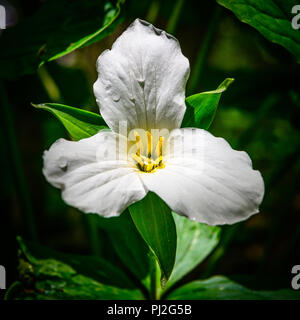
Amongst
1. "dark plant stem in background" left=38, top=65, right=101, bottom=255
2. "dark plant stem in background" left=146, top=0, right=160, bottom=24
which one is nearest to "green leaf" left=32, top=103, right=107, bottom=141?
"dark plant stem in background" left=38, top=65, right=101, bottom=255

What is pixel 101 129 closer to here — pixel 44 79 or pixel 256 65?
pixel 44 79

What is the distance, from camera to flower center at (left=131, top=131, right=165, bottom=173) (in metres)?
0.59

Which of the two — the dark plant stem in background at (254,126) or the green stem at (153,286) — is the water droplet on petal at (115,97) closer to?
the green stem at (153,286)

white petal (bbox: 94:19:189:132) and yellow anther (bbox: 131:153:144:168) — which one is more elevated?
white petal (bbox: 94:19:189:132)

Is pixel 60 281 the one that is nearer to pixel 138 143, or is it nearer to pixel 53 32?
pixel 138 143

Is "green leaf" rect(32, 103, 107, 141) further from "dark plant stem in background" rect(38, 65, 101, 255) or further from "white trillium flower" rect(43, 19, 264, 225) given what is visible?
"dark plant stem in background" rect(38, 65, 101, 255)

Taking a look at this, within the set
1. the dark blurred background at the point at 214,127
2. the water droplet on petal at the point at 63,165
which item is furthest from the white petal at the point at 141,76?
the dark blurred background at the point at 214,127

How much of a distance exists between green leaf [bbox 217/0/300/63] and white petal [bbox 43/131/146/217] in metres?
0.43

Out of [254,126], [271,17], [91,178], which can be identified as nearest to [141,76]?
[91,178]

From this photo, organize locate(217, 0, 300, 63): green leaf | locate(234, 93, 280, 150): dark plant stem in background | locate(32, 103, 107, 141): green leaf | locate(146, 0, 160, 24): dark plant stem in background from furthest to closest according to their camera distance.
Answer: locate(146, 0, 160, 24): dark plant stem in background → locate(234, 93, 280, 150): dark plant stem in background → locate(217, 0, 300, 63): green leaf → locate(32, 103, 107, 141): green leaf

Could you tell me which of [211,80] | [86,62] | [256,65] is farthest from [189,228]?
[256,65]

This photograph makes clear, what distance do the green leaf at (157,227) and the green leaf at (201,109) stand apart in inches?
6.5

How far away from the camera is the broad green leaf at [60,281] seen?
0.74 m

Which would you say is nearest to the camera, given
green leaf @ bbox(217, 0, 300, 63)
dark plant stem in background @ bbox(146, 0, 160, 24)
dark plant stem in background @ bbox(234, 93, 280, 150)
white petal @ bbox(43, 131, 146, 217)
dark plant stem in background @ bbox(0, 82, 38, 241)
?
white petal @ bbox(43, 131, 146, 217)
